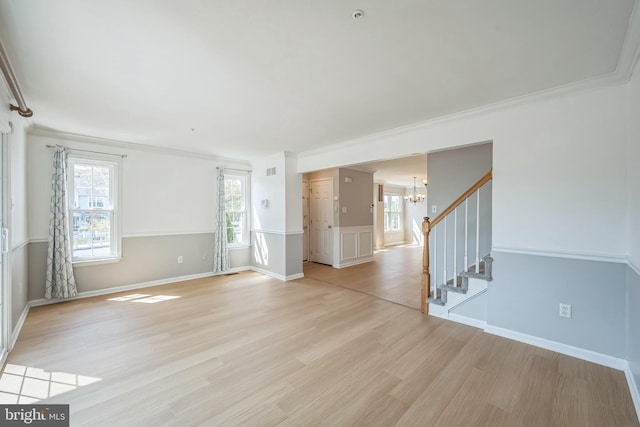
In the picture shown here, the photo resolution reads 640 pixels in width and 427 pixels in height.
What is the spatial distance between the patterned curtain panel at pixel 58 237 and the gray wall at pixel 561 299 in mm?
5790

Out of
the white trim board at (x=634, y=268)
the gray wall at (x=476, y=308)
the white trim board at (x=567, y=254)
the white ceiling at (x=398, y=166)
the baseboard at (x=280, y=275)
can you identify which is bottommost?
the baseboard at (x=280, y=275)

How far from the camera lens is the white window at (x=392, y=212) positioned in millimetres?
10719

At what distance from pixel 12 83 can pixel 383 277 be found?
570cm

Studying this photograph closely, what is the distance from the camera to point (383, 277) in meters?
5.47

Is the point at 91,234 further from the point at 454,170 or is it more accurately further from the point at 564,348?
the point at 564,348

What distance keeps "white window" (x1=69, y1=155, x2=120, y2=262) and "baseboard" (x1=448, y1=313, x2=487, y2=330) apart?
17.4 ft

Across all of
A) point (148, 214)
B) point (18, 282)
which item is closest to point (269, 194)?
point (148, 214)

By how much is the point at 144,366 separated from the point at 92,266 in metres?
2.92

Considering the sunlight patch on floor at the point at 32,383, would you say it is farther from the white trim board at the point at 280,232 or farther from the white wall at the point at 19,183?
the white trim board at the point at 280,232

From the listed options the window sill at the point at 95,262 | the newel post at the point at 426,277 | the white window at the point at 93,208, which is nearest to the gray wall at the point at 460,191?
the newel post at the point at 426,277

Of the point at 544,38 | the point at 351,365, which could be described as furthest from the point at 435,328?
the point at 544,38

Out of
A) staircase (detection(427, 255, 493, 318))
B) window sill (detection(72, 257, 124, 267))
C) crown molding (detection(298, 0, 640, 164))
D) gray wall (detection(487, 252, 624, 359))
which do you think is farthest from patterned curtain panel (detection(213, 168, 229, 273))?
gray wall (detection(487, 252, 624, 359))

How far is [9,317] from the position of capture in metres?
2.51

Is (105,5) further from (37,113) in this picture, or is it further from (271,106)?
(37,113)
